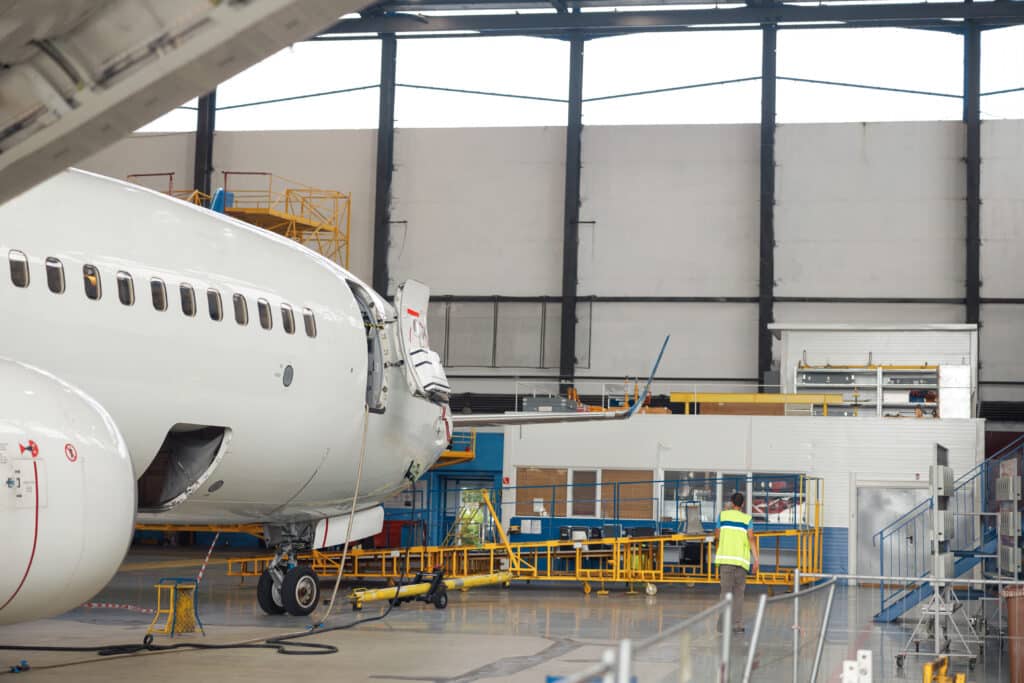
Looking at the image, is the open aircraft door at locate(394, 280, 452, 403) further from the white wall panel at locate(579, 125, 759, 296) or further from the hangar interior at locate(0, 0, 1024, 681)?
the white wall panel at locate(579, 125, 759, 296)

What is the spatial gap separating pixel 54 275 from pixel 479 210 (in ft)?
93.4

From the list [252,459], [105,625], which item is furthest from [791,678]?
[105,625]

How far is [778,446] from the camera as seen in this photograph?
29.7 m

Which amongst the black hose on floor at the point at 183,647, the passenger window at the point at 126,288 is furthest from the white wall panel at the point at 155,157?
the passenger window at the point at 126,288

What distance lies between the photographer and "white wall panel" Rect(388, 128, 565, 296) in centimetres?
3866

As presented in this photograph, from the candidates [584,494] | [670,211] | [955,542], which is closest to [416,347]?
[584,494]

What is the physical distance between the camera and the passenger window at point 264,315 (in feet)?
44.6

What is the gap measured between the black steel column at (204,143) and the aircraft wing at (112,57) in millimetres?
36347

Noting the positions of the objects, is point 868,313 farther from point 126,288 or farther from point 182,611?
point 126,288

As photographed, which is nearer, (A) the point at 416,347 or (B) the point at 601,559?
(A) the point at 416,347

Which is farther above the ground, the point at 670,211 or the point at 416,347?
the point at 670,211

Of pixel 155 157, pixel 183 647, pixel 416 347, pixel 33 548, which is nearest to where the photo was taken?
pixel 33 548

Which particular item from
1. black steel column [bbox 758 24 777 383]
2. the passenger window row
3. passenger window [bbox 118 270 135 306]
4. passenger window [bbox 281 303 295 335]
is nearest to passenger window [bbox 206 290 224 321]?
the passenger window row

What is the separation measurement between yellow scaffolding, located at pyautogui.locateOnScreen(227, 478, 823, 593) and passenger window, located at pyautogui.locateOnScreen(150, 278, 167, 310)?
12065 millimetres
